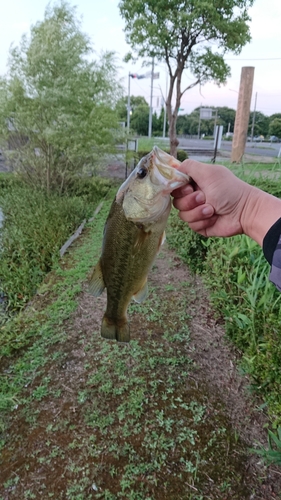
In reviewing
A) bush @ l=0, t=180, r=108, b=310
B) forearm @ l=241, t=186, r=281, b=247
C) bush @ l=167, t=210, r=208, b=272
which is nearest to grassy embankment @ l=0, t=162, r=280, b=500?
bush @ l=167, t=210, r=208, b=272

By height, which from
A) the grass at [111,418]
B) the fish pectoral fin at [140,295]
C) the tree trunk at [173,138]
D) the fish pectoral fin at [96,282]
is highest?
the tree trunk at [173,138]

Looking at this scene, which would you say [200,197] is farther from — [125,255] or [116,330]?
[116,330]

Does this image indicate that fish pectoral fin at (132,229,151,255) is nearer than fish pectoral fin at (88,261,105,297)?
Yes

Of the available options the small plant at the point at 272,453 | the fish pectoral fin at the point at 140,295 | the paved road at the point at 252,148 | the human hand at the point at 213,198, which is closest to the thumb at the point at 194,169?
the human hand at the point at 213,198

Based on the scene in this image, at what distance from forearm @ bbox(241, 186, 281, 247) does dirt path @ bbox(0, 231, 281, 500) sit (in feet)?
4.72

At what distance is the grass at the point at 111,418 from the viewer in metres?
1.97

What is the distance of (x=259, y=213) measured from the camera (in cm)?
155

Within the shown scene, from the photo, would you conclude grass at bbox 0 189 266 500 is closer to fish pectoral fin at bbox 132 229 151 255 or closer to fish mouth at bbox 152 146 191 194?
fish pectoral fin at bbox 132 229 151 255

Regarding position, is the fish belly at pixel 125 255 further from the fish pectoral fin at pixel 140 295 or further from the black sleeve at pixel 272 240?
the black sleeve at pixel 272 240

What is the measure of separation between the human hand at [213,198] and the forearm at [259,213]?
2 centimetres

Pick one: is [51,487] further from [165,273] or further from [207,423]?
[165,273]

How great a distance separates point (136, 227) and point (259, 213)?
0.66 metres

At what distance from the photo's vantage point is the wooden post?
23.7 feet

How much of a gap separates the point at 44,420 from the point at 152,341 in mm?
1141
